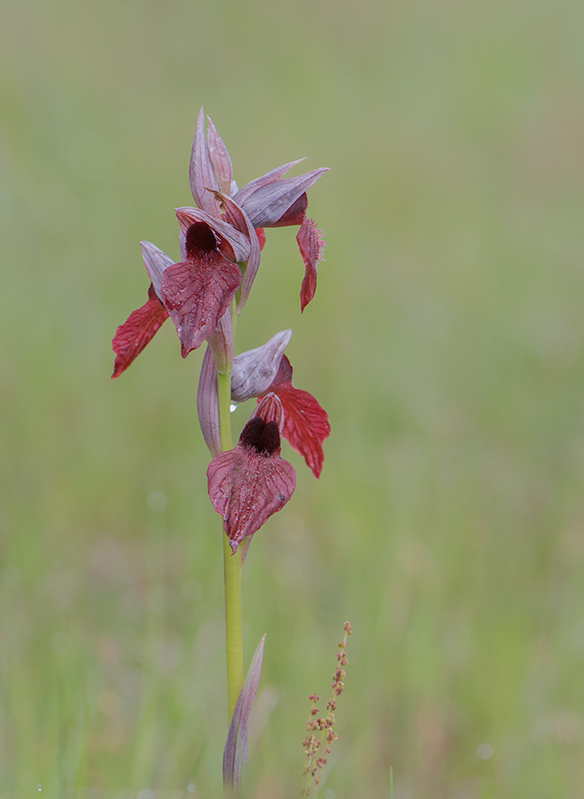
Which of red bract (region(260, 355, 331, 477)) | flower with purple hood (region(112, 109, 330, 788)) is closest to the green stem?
flower with purple hood (region(112, 109, 330, 788))

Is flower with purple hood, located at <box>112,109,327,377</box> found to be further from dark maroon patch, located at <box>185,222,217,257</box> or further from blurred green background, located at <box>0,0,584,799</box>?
blurred green background, located at <box>0,0,584,799</box>

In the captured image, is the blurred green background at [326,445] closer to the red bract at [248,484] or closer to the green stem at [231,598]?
the green stem at [231,598]

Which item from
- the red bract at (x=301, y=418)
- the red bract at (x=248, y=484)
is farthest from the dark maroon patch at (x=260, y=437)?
the red bract at (x=301, y=418)

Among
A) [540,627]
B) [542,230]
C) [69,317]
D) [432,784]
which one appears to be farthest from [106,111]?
[432,784]

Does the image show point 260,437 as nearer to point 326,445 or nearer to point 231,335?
point 231,335

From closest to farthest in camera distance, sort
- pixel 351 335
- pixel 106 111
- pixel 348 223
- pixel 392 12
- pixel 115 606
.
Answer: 1. pixel 115 606
2. pixel 351 335
3. pixel 348 223
4. pixel 106 111
5. pixel 392 12

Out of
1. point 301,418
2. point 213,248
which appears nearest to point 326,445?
point 301,418

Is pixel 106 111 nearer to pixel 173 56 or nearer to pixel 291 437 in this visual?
pixel 173 56

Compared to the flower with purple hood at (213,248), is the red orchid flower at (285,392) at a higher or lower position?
lower
